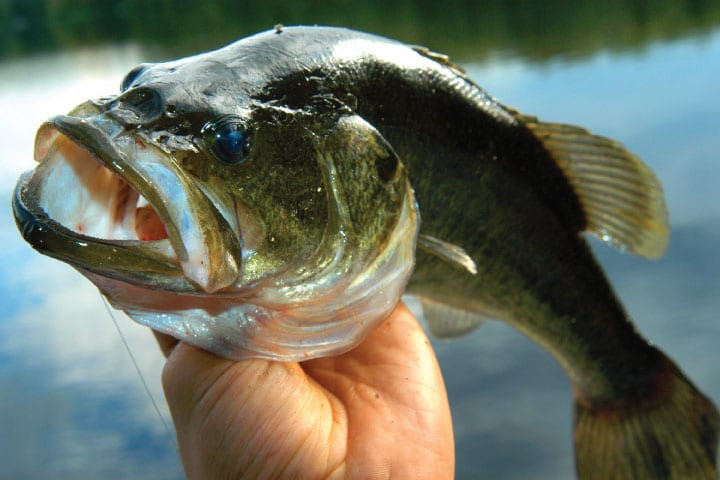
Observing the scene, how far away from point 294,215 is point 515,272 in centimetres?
89

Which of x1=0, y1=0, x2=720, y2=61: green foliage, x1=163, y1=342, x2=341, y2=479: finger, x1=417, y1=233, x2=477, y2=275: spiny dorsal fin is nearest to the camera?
x1=163, y1=342, x2=341, y2=479: finger

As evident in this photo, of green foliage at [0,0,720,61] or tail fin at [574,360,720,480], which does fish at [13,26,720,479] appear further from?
green foliage at [0,0,720,61]

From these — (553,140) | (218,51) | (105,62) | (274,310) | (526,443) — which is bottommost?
(105,62)

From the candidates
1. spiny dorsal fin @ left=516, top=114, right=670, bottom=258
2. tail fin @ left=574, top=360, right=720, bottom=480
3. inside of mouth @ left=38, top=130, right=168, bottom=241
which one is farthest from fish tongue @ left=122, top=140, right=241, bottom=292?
tail fin @ left=574, top=360, right=720, bottom=480

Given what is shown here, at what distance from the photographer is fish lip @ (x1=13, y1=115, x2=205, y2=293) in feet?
3.89

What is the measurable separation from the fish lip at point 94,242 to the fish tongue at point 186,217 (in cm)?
2

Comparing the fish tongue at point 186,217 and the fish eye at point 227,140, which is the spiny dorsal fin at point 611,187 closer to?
the fish eye at point 227,140

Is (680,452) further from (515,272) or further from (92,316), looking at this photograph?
(92,316)

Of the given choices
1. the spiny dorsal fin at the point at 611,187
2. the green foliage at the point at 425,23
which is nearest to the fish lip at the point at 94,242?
the spiny dorsal fin at the point at 611,187

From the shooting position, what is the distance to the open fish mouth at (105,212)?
3.93ft

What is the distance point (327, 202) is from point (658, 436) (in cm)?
155

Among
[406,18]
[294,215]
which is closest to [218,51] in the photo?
[294,215]

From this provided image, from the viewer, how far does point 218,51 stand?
158 centimetres

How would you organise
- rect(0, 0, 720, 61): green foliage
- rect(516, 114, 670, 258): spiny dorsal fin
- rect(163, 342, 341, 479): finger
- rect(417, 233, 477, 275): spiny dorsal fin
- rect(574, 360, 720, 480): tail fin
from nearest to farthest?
rect(163, 342, 341, 479): finger
rect(417, 233, 477, 275): spiny dorsal fin
rect(516, 114, 670, 258): spiny dorsal fin
rect(574, 360, 720, 480): tail fin
rect(0, 0, 720, 61): green foliage
